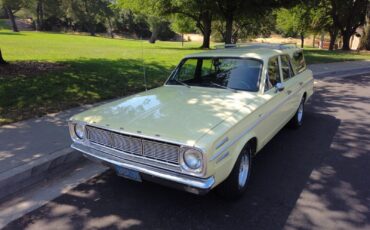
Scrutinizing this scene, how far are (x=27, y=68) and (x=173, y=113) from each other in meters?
7.57

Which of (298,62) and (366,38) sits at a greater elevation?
(366,38)

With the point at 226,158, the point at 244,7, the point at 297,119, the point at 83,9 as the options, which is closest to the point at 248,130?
the point at 226,158

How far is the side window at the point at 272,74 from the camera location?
4969mm

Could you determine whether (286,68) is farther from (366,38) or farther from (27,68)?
(366,38)

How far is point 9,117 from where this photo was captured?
21.6 feet

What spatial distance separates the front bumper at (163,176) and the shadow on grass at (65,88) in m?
3.45

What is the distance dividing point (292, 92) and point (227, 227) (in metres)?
3.13

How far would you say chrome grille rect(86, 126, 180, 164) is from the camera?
349 cm

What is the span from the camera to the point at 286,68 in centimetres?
594

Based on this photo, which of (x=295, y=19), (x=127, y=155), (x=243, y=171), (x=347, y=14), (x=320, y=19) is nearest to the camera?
(x=127, y=155)

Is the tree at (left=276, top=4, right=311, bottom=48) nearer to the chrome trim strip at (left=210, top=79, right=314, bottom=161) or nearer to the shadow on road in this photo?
the chrome trim strip at (left=210, top=79, right=314, bottom=161)

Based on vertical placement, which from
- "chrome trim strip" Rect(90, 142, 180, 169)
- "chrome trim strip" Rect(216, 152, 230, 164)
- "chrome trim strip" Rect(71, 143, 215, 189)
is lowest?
"chrome trim strip" Rect(71, 143, 215, 189)

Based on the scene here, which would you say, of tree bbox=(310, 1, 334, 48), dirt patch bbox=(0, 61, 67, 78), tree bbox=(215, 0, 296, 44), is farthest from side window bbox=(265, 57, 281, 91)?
tree bbox=(310, 1, 334, 48)

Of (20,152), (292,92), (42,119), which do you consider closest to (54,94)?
(42,119)
